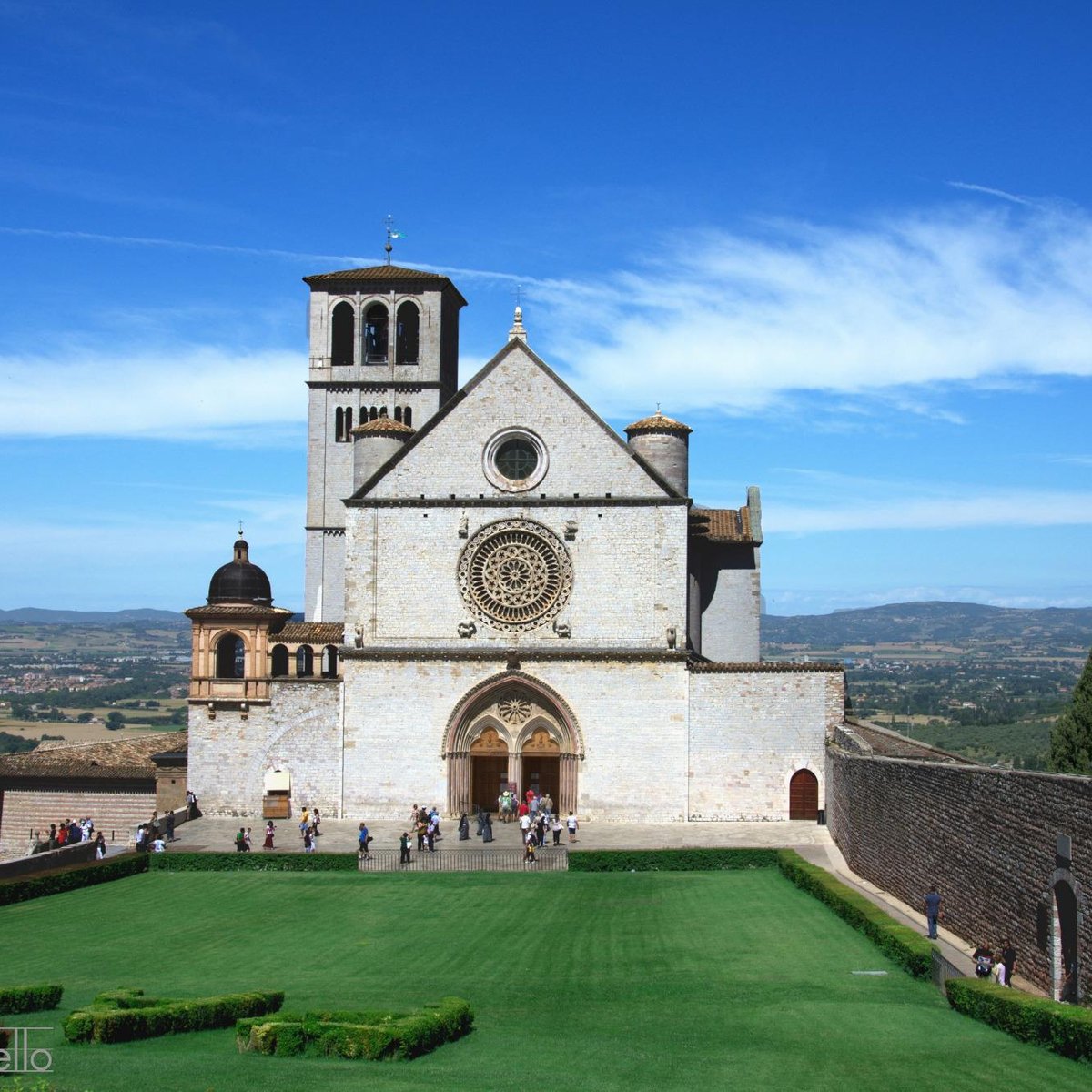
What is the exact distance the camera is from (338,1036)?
2034 cm

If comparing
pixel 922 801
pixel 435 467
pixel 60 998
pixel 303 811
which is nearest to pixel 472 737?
pixel 303 811

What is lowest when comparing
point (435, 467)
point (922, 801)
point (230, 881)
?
point (230, 881)

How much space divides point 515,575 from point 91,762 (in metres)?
18.7

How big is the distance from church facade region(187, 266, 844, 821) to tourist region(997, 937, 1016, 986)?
76.0 ft

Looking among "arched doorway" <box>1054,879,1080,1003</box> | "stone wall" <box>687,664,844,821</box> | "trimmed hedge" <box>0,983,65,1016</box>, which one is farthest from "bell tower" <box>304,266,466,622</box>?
"arched doorway" <box>1054,879,1080,1003</box>

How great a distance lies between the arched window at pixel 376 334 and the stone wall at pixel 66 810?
21.4m

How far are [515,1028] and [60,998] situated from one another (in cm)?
782

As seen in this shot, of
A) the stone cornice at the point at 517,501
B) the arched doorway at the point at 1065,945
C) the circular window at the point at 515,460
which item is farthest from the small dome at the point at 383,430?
the arched doorway at the point at 1065,945

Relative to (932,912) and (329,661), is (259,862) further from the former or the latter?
(932,912)

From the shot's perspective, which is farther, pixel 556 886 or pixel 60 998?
pixel 556 886

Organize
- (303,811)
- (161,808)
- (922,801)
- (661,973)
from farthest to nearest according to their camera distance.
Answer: (161,808), (303,811), (922,801), (661,973)

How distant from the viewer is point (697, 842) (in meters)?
45.4

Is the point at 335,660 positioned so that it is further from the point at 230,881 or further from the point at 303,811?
the point at 230,881

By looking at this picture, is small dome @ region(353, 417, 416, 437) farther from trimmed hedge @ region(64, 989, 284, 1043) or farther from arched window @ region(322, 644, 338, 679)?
trimmed hedge @ region(64, 989, 284, 1043)
